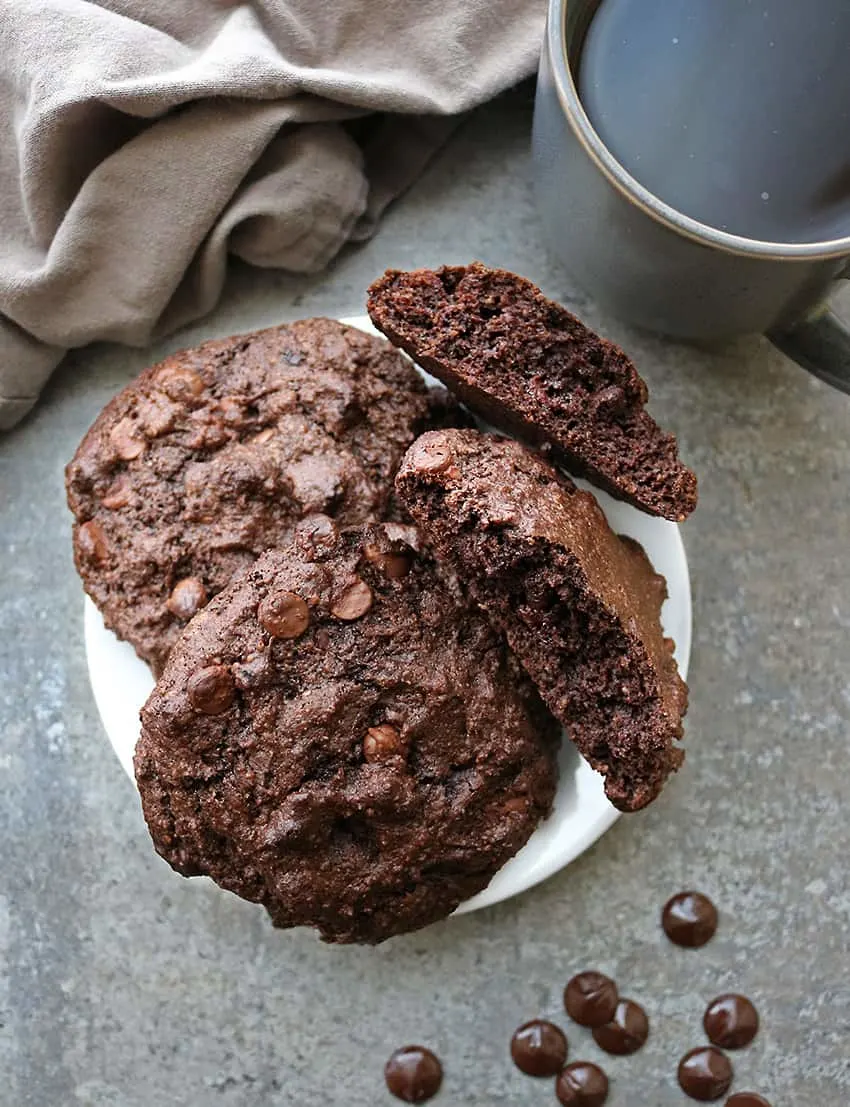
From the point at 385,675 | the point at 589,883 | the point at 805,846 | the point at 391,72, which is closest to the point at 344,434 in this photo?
the point at 385,675

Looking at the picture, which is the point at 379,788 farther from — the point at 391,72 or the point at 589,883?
the point at 391,72

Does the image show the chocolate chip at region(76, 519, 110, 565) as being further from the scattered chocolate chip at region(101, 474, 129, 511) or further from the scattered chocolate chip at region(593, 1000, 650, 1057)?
the scattered chocolate chip at region(593, 1000, 650, 1057)

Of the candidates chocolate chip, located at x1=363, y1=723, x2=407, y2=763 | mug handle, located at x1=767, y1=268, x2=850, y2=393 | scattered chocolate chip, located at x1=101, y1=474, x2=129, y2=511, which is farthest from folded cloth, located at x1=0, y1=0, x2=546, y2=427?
chocolate chip, located at x1=363, y1=723, x2=407, y2=763

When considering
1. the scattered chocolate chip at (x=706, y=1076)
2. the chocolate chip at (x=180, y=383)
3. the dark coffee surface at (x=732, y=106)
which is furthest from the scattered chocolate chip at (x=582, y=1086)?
the dark coffee surface at (x=732, y=106)

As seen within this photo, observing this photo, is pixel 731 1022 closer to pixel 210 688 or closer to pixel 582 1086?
pixel 582 1086

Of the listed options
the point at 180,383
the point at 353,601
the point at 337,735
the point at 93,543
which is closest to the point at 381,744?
the point at 337,735
